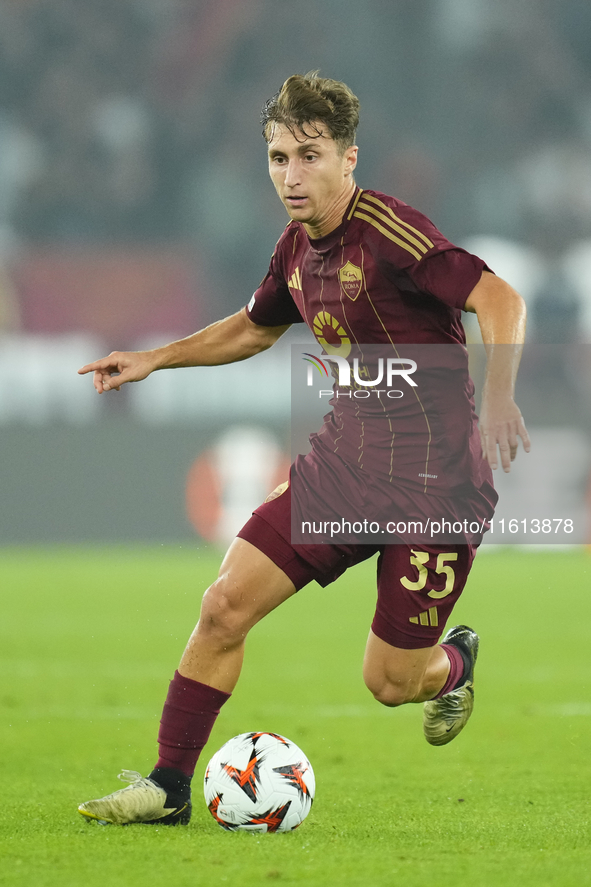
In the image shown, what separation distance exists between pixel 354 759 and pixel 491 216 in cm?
1700

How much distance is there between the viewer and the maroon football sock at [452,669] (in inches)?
155

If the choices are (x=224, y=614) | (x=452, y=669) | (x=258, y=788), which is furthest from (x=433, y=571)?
(x=258, y=788)

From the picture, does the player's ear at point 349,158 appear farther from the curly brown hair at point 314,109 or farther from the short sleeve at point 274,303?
the short sleeve at point 274,303

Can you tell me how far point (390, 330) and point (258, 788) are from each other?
129cm

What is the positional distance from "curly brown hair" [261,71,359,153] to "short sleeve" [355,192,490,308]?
0.21 m

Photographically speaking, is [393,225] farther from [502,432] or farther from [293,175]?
[502,432]

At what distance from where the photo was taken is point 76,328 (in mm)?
19188

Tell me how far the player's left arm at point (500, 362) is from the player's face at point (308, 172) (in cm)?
54

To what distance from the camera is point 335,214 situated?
3.44 m

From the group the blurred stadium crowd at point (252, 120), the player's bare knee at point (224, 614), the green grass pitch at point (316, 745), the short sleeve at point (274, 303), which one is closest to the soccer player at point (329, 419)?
the player's bare knee at point (224, 614)

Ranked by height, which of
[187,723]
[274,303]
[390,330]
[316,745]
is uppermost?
[274,303]

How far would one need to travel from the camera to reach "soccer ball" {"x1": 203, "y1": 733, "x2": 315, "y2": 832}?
320cm

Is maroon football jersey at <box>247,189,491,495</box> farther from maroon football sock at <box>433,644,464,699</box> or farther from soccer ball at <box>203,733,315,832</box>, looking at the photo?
soccer ball at <box>203,733,315,832</box>

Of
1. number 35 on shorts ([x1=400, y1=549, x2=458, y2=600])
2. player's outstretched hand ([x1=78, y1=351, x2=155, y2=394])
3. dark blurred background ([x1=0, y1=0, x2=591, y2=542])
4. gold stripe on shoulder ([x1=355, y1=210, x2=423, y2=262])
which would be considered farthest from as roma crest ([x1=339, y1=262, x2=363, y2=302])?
dark blurred background ([x1=0, y1=0, x2=591, y2=542])
